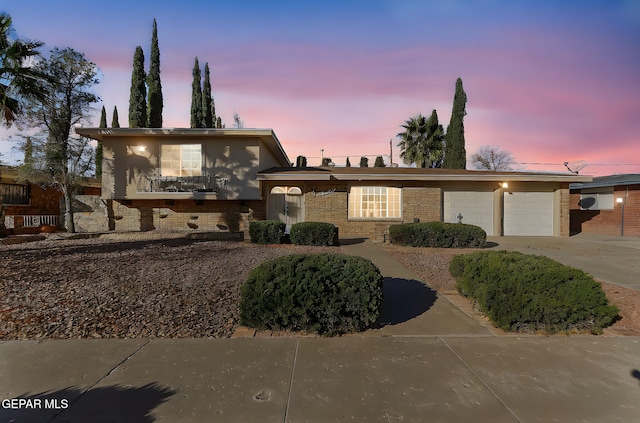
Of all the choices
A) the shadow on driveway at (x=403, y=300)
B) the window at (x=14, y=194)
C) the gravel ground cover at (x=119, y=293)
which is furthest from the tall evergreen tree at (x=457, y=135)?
the window at (x=14, y=194)

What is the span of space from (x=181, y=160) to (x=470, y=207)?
14.2 meters

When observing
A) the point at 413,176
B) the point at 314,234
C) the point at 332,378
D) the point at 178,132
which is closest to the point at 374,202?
the point at 413,176

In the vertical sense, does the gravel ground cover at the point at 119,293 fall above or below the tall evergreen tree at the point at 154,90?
below

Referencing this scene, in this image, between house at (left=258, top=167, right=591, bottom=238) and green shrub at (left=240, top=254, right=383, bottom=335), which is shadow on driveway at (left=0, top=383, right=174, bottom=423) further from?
house at (left=258, top=167, right=591, bottom=238)

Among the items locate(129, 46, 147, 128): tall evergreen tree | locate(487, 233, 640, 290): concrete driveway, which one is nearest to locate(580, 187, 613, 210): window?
locate(487, 233, 640, 290): concrete driveway

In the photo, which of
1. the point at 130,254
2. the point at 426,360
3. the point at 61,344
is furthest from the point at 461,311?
the point at 130,254

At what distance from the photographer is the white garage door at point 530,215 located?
1611 cm

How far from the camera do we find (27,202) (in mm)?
19828

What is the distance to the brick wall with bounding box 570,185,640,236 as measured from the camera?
16734 mm

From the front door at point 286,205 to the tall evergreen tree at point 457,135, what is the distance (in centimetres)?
1941

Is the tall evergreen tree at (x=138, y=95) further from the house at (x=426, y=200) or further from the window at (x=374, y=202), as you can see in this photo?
the window at (x=374, y=202)

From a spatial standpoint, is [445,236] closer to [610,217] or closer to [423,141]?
[610,217]

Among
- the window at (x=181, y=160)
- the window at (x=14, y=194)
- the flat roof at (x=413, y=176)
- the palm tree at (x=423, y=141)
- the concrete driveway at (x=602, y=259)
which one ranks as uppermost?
the palm tree at (x=423, y=141)

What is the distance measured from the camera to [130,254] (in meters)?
8.43
